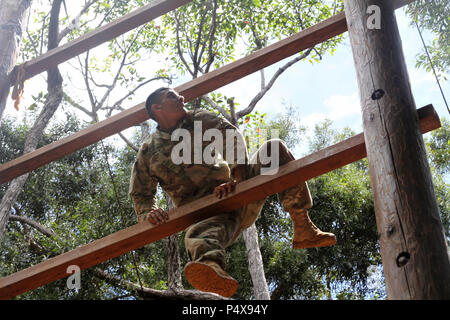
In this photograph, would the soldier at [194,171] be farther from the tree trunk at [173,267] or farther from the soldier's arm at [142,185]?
the tree trunk at [173,267]

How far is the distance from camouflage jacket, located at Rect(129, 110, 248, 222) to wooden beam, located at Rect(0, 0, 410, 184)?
0.18 metres

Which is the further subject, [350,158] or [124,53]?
[124,53]

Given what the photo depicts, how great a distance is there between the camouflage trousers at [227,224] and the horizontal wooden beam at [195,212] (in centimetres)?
7

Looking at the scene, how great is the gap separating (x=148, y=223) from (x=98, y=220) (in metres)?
5.60

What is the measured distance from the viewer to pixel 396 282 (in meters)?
1.73

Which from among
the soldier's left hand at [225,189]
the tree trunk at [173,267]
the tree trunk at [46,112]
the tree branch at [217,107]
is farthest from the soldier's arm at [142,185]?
the tree branch at [217,107]

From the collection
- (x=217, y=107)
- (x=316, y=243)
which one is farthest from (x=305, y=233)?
(x=217, y=107)

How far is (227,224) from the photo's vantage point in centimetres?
262

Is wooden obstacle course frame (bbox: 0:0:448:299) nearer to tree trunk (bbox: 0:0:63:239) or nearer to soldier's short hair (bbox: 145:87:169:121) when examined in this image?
soldier's short hair (bbox: 145:87:169:121)

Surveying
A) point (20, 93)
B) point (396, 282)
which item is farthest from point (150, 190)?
point (396, 282)

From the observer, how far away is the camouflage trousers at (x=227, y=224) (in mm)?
2402

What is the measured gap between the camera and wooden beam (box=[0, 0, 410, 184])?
9.91ft

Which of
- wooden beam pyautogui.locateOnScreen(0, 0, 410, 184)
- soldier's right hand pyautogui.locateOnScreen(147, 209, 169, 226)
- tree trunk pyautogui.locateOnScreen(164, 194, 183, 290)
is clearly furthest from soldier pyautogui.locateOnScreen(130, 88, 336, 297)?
tree trunk pyautogui.locateOnScreen(164, 194, 183, 290)
